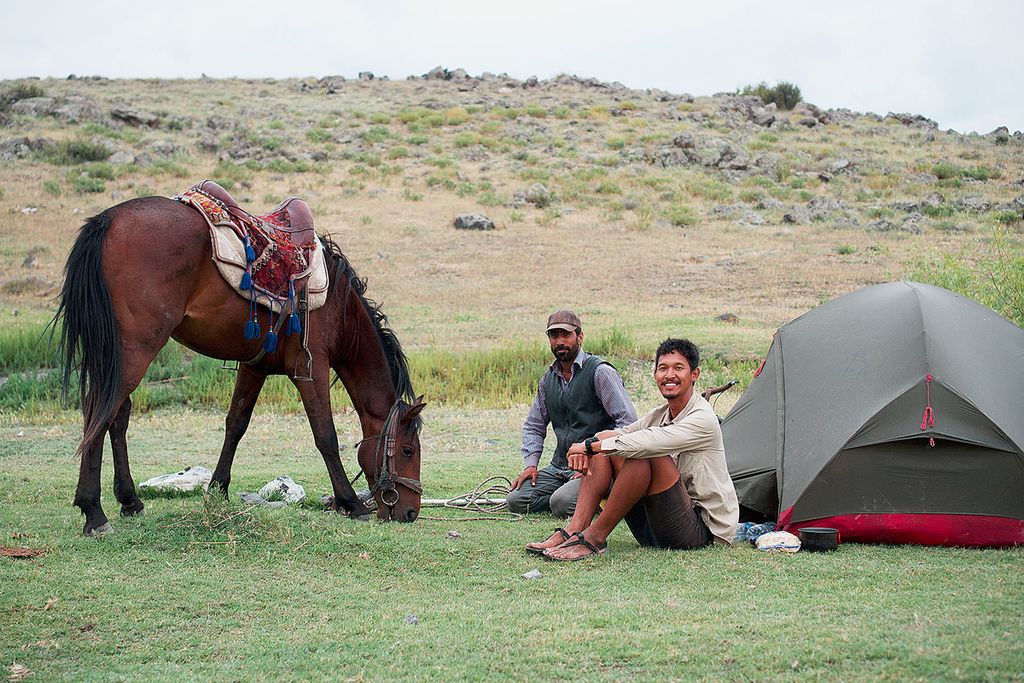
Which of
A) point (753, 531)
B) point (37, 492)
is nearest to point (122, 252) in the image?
point (37, 492)

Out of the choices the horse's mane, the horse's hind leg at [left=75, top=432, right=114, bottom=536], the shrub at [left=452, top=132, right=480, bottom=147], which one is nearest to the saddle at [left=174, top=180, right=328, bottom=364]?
the horse's mane

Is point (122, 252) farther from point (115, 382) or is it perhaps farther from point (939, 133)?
point (939, 133)

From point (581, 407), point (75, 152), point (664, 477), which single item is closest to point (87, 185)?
point (75, 152)

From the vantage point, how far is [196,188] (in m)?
6.73

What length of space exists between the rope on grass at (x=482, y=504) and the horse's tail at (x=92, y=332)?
2385mm

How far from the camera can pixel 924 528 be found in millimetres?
5859

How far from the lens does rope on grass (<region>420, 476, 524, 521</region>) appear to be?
7.15 metres

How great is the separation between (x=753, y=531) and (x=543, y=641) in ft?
7.44

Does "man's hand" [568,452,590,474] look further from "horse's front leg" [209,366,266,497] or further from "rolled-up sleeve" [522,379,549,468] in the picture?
"horse's front leg" [209,366,266,497]

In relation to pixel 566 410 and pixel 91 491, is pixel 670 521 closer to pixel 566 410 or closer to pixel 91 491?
pixel 566 410

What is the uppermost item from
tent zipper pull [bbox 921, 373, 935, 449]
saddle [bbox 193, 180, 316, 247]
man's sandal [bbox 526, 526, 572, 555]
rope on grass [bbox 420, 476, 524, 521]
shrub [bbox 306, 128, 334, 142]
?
shrub [bbox 306, 128, 334, 142]

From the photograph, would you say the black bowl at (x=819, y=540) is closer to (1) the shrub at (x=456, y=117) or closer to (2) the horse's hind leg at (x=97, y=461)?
(2) the horse's hind leg at (x=97, y=461)

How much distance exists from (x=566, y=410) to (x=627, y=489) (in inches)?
61.0

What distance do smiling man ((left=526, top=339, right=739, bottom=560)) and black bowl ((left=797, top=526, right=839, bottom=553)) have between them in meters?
0.41
